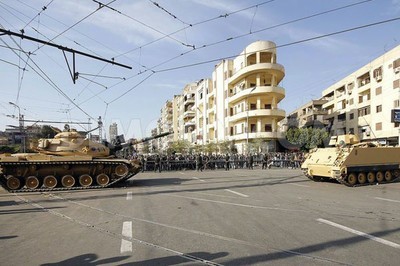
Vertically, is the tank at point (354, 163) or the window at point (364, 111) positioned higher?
the window at point (364, 111)

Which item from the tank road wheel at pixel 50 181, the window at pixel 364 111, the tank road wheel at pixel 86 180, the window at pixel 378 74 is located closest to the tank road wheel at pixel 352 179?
the tank road wheel at pixel 86 180

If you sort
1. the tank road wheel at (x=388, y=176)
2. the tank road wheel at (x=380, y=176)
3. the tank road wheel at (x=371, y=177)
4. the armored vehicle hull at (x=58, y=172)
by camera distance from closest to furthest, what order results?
the armored vehicle hull at (x=58, y=172), the tank road wheel at (x=371, y=177), the tank road wheel at (x=380, y=176), the tank road wheel at (x=388, y=176)

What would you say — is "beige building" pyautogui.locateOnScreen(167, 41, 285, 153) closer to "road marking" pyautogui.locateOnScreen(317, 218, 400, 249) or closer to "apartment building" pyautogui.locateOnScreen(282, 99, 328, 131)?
"apartment building" pyautogui.locateOnScreen(282, 99, 328, 131)

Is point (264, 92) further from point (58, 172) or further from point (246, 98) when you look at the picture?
point (58, 172)

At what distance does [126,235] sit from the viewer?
6.93 meters

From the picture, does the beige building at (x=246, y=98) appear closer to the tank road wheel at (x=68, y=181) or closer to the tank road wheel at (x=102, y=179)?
the tank road wheel at (x=102, y=179)

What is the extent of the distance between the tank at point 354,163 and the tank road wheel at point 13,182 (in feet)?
49.5

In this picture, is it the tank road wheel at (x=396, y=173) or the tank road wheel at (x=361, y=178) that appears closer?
the tank road wheel at (x=361, y=178)

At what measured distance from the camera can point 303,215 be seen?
342 inches

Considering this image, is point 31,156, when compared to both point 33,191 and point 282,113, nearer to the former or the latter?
point 33,191

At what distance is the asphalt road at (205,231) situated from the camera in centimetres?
545

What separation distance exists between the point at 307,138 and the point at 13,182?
44.5 meters

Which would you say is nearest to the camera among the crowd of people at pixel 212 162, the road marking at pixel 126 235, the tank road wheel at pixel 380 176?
the road marking at pixel 126 235

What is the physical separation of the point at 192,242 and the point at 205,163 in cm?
2429
